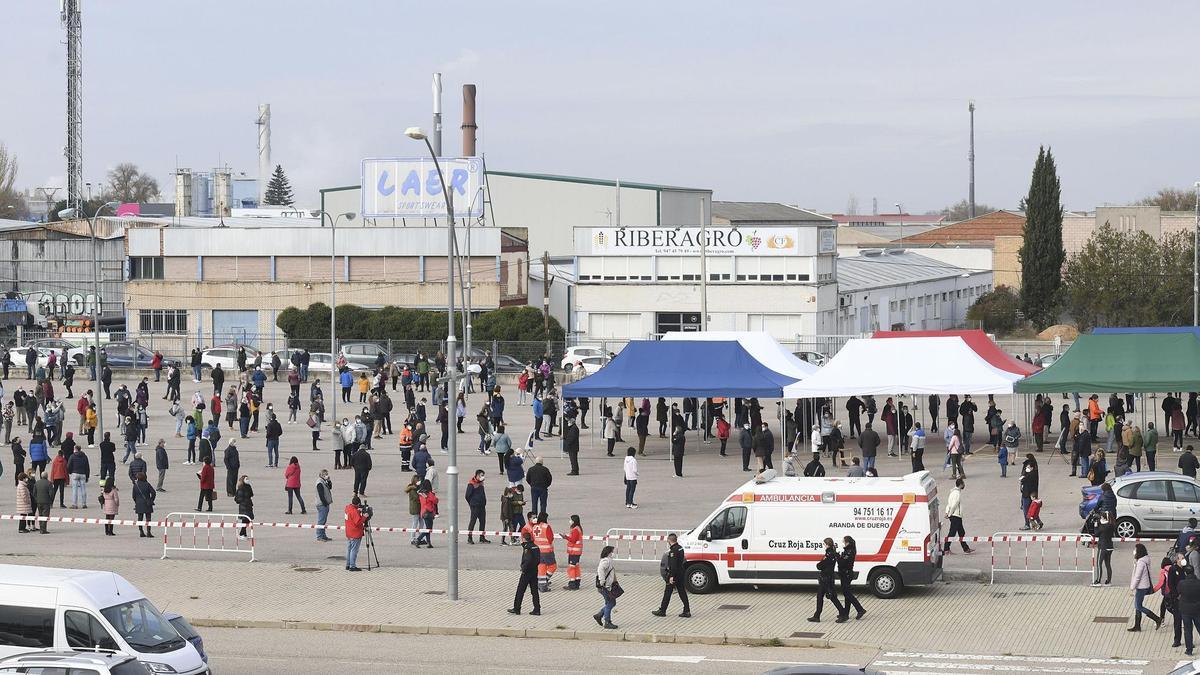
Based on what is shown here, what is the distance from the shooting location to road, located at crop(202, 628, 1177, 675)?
717 inches

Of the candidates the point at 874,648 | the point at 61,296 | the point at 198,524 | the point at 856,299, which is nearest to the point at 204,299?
the point at 61,296

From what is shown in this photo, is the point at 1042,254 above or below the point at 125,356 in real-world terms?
above

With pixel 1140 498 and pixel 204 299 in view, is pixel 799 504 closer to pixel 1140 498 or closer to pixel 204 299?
pixel 1140 498

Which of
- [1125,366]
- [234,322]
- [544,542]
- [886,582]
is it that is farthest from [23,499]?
[234,322]

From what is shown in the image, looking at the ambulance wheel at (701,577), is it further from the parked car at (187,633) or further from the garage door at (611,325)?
the garage door at (611,325)

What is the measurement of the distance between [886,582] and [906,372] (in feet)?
58.4

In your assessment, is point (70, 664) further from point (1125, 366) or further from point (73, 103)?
point (73, 103)

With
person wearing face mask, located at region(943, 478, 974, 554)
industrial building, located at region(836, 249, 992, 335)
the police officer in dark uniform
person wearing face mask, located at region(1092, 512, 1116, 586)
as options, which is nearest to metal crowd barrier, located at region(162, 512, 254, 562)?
the police officer in dark uniform

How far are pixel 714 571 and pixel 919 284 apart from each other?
65.6 meters

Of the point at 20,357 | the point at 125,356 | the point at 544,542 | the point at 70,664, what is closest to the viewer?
the point at 70,664

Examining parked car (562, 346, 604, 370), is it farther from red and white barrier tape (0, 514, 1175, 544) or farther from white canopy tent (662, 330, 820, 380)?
red and white barrier tape (0, 514, 1175, 544)

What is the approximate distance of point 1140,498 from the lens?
87.5ft

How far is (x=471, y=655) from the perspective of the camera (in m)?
19.2

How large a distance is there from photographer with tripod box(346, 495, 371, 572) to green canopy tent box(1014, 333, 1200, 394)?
1971 centimetres
